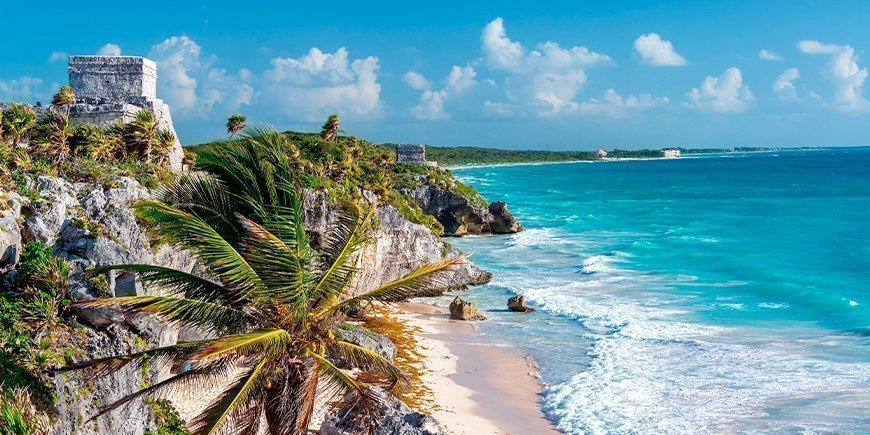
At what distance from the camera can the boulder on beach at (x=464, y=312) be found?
2358cm

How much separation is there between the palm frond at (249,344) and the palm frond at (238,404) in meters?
0.25

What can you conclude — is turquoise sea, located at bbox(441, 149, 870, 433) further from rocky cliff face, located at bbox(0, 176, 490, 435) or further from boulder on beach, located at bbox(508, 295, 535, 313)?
rocky cliff face, located at bbox(0, 176, 490, 435)

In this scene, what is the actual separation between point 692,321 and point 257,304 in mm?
18346

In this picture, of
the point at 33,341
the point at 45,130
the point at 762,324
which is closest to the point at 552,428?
the point at 33,341

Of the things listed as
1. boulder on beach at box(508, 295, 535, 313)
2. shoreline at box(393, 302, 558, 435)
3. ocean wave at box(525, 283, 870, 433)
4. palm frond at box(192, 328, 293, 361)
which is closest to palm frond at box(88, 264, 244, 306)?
palm frond at box(192, 328, 293, 361)

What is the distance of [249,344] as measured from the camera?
841cm

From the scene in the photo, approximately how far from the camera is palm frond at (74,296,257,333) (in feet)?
28.7

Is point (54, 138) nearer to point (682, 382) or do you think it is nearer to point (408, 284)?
point (408, 284)

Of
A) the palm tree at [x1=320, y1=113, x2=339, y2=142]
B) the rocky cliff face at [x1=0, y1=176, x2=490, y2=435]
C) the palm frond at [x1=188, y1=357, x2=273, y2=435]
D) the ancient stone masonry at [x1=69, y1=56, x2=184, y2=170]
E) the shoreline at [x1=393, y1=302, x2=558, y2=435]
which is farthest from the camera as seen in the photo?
the palm tree at [x1=320, y1=113, x2=339, y2=142]

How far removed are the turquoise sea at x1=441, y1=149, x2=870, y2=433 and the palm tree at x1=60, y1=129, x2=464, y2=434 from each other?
7.47 metres

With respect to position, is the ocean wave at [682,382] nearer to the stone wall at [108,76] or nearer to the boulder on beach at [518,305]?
the boulder on beach at [518,305]

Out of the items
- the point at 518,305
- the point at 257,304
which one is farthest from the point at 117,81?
the point at 257,304

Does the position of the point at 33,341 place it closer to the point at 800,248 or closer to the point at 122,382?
the point at 122,382

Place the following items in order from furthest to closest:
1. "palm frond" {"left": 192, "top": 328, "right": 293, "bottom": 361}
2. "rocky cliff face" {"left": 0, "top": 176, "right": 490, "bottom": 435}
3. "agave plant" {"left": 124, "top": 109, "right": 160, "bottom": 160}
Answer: "agave plant" {"left": 124, "top": 109, "right": 160, "bottom": 160} < "rocky cliff face" {"left": 0, "top": 176, "right": 490, "bottom": 435} < "palm frond" {"left": 192, "top": 328, "right": 293, "bottom": 361}
